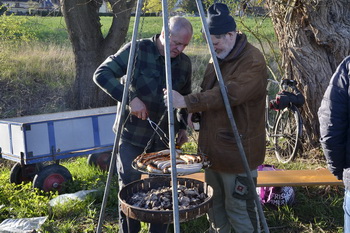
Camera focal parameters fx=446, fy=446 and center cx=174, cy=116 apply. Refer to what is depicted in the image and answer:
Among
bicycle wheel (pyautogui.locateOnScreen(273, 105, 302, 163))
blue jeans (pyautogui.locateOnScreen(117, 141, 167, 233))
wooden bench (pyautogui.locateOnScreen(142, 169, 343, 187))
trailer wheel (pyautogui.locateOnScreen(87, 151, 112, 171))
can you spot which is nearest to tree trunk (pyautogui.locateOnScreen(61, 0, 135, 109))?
trailer wheel (pyautogui.locateOnScreen(87, 151, 112, 171))

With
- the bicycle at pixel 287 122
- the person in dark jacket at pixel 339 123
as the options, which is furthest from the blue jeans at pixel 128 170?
the bicycle at pixel 287 122

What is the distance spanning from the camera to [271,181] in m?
4.54

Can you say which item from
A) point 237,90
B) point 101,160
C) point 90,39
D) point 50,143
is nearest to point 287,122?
point 101,160

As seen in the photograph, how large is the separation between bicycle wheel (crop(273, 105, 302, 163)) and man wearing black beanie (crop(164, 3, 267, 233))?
9.71 feet

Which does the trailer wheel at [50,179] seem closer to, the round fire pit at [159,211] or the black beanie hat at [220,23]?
the round fire pit at [159,211]

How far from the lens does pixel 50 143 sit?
621 centimetres

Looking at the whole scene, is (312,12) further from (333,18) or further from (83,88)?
(83,88)

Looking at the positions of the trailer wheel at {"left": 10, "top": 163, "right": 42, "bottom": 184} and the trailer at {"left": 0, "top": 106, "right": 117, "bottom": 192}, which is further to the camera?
the trailer wheel at {"left": 10, "top": 163, "right": 42, "bottom": 184}

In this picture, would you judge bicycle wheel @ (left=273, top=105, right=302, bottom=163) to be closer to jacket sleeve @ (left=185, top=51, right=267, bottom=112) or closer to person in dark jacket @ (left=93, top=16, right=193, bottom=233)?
person in dark jacket @ (left=93, top=16, right=193, bottom=233)

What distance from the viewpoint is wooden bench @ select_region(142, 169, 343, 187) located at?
4500 millimetres

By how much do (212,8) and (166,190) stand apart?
1.40 meters

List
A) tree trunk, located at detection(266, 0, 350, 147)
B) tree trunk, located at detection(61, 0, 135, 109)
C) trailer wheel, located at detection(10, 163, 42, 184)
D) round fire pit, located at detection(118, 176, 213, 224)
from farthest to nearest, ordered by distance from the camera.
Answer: tree trunk, located at detection(61, 0, 135, 109) → trailer wheel, located at detection(10, 163, 42, 184) → tree trunk, located at detection(266, 0, 350, 147) → round fire pit, located at detection(118, 176, 213, 224)

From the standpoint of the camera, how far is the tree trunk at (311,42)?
19.2 ft

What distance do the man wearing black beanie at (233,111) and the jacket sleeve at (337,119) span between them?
0.65m
